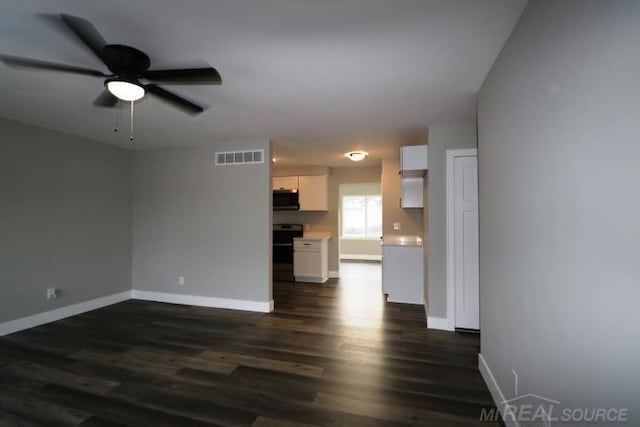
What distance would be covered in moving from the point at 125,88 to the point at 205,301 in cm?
322

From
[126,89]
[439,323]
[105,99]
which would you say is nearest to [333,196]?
[439,323]

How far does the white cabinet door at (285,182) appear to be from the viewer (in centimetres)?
607

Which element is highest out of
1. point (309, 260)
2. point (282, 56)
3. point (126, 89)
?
point (282, 56)

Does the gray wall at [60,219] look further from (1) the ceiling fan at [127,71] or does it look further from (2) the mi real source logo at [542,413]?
(2) the mi real source logo at [542,413]

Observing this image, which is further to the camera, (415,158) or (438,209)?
(415,158)

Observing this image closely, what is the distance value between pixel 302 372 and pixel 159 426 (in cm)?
106

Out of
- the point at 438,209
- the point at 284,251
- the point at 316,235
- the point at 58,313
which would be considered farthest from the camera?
the point at 284,251

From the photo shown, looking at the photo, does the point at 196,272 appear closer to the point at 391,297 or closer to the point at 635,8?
the point at 391,297

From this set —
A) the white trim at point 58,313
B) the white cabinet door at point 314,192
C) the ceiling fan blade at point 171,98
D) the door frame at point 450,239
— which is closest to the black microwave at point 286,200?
the white cabinet door at point 314,192

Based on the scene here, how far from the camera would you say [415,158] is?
134 inches

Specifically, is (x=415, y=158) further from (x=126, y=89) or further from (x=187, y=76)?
(x=126, y=89)

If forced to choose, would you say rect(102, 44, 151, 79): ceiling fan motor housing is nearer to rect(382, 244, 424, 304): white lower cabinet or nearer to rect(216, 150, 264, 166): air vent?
rect(216, 150, 264, 166): air vent

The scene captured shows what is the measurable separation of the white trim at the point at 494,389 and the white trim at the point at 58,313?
4952 millimetres

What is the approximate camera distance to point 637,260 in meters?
0.80
